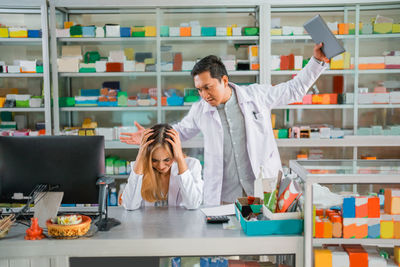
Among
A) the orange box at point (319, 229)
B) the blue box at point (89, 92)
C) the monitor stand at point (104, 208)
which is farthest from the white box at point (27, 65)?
the orange box at point (319, 229)

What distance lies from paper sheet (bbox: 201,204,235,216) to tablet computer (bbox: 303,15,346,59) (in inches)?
45.7

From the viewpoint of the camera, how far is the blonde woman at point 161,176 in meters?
2.02

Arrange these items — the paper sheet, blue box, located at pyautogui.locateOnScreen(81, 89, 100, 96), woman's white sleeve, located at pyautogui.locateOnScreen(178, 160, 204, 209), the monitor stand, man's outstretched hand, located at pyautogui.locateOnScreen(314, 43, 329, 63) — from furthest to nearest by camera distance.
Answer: blue box, located at pyautogui.locateOnScreen(81, 89, 100, 96), man's outstretched hand, located at pyautogui.locateOnScreen(314, 43, 329, 63), woman's white sleeve, located at pyautogui.locateOnScreen(178, 160, 204, 209), the paper sheet, the monitor stand

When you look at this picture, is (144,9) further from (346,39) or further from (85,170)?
(85,170)

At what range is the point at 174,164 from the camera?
2287 millimetres

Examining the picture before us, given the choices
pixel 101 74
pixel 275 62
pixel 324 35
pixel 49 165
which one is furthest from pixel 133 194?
pixel 275 62

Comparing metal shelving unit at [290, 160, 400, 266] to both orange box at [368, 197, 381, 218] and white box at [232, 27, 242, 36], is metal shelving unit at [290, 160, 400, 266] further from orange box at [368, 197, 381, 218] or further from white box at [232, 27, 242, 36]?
white box at [232, 27, 242, 36]

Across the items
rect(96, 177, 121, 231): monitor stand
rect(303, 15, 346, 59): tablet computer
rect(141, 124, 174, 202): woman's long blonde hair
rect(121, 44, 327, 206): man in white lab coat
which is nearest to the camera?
rect(96, 177, 121, 231): monitor stand

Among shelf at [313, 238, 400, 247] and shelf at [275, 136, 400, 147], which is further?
shelf at [275, 136, 400, 147]

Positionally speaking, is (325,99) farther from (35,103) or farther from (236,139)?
(35,103)

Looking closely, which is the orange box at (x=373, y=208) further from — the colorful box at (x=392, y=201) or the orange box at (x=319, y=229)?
the orange box at (x=319, y=229)

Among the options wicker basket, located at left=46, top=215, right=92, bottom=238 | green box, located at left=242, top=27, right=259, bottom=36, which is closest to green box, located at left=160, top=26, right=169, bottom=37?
green box, located at left=242, top=27, right=259, bottom=36

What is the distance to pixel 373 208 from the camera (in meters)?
1.54

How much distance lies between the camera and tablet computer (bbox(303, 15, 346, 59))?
2.27m
